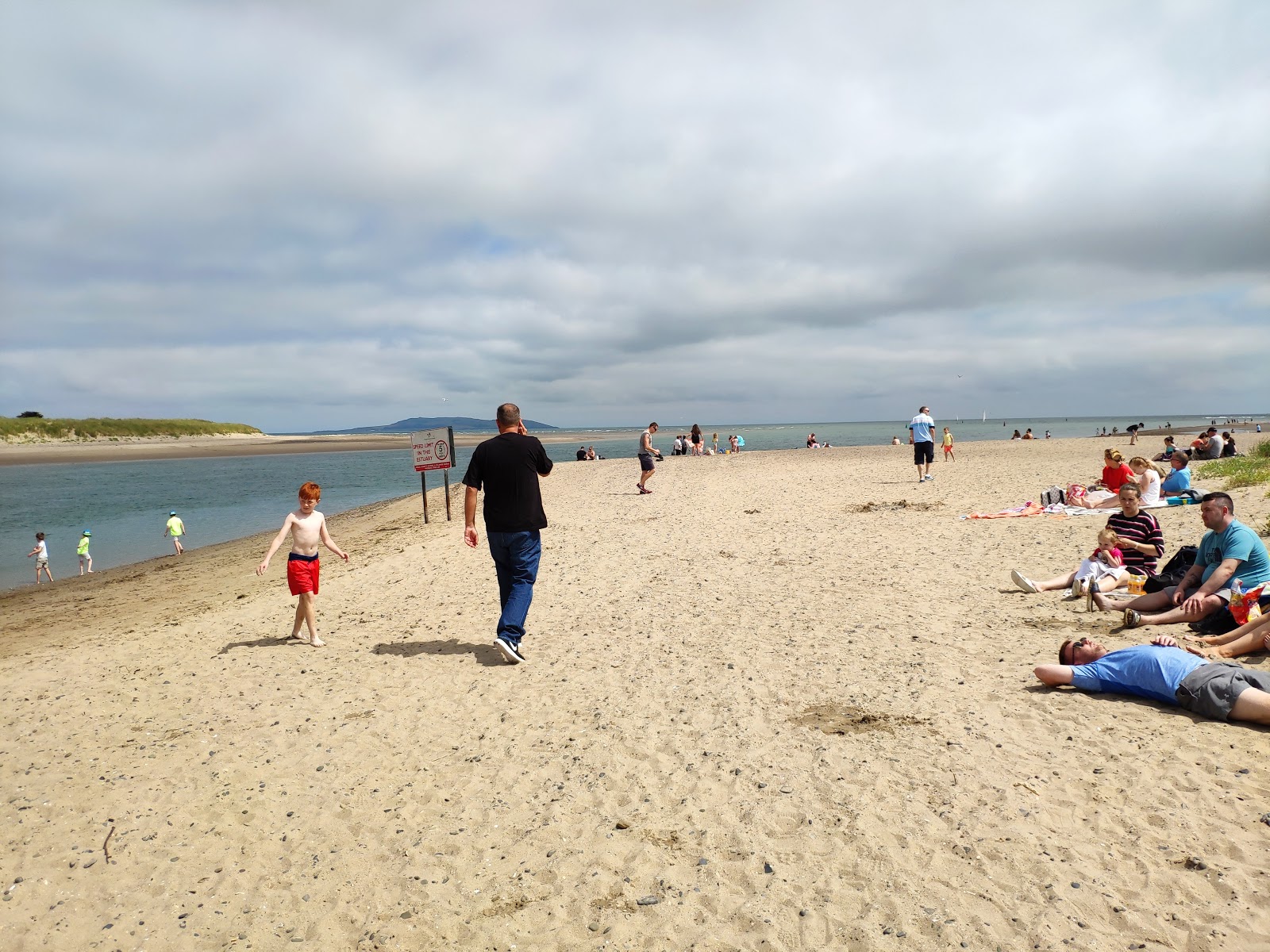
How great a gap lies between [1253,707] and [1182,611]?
2.19 metres

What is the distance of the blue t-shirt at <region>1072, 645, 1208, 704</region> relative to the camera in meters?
5.12

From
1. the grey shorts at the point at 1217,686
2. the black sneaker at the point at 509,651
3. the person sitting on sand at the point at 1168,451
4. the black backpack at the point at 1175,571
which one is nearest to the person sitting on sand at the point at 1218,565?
the black backpack at the point at 1175,571

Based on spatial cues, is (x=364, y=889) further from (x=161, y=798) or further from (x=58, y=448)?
(x=58, y=448)

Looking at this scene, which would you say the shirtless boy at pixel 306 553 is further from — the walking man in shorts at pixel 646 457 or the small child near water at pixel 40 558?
the walking man in shorts at pixel 646 457

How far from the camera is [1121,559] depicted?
26.8ft

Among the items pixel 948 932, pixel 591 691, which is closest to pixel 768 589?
pixel 591 691

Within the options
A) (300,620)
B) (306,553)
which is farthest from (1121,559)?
(300,620)

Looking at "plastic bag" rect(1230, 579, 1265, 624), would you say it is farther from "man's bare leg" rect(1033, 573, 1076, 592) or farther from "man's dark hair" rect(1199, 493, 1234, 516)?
"man's bare leg" rect(1033, 573, 1076, 592)

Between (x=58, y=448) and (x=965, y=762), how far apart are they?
9690 cm

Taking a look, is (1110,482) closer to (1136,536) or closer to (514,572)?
(1136,536)

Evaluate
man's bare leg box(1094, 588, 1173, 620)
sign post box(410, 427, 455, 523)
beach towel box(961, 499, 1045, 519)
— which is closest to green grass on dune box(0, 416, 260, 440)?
sign post box(410, 427, 455, 523)

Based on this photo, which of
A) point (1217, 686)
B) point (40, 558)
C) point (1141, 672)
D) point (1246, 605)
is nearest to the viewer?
point (1217, 686)

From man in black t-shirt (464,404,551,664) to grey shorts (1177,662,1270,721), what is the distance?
16.1 ft

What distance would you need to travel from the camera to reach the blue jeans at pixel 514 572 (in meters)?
6.77
